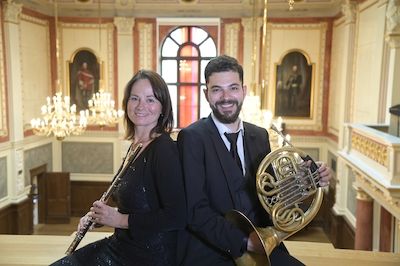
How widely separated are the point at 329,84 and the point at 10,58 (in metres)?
8.79

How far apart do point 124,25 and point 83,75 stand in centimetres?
200

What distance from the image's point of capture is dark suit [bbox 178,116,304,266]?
250cm

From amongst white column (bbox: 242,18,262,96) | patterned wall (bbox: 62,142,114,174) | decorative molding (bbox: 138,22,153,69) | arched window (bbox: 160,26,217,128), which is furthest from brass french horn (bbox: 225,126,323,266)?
patterned wall (bbox: 62,142,114,174)

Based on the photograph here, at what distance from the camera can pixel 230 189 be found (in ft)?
8.56

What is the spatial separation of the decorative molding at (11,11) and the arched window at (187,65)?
13.8ft

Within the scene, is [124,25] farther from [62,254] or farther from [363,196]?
[62,254]

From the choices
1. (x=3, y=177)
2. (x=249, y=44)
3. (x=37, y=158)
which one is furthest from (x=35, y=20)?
(x=249, y=44)

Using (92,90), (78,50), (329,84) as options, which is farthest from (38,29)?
(329,84)

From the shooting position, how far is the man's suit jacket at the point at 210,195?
2.49 metres

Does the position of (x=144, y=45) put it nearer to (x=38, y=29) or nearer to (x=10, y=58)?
(x=38, y=29)

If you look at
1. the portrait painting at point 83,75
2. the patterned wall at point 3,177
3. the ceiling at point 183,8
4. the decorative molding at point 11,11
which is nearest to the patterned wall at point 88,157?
the portrait painting at point 83,75

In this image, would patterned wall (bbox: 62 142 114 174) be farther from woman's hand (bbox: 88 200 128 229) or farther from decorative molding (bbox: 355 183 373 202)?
woman's hand (bbox: 88 200 128 229)

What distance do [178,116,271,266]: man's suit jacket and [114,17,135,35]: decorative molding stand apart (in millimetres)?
10261

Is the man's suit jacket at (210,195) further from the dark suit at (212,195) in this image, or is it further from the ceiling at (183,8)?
the ceiling at (183,8)
